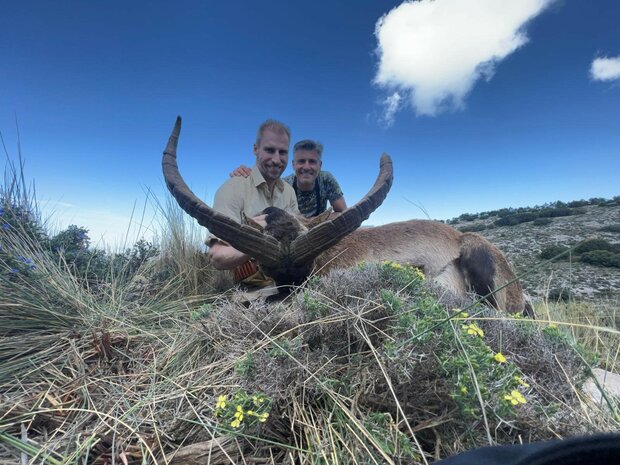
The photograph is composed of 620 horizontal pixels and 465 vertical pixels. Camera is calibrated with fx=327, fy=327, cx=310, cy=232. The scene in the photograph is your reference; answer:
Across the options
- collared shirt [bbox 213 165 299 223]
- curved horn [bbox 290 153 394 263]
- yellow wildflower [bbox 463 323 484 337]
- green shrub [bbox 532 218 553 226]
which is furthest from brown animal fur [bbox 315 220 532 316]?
green shrub [bbox 532 218 553 226]

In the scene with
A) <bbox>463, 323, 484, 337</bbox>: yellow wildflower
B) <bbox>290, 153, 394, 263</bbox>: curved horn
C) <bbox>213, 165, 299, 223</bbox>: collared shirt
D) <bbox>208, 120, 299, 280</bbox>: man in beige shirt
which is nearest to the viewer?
<bbox>463, 323, 484, 337</bbox>: yellow wildflower


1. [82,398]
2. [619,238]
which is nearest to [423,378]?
[82,398]

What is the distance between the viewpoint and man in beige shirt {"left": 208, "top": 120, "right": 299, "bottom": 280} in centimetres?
527

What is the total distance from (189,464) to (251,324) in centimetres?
75

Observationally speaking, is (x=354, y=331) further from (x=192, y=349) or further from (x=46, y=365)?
(x=46, y=365)

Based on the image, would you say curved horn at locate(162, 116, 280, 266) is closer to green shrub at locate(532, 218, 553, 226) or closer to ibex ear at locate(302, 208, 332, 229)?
ibex ear at locate(302, 208, 332, 229)

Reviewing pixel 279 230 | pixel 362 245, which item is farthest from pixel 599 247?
pixel 279 230

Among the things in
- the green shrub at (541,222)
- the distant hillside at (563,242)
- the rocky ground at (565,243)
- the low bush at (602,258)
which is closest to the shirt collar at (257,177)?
the distant hillside at (563,242)

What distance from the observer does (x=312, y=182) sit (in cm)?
698

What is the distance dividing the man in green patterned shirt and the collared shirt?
0.73m

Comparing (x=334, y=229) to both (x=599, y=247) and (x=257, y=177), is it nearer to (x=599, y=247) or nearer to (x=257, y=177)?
(x=257, y=177)

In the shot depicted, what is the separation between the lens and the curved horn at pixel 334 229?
363 centimetres

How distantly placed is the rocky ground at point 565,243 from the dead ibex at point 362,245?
3.06m

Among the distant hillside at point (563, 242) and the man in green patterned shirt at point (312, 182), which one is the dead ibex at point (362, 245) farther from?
the distant hillside at point (563, 242)
